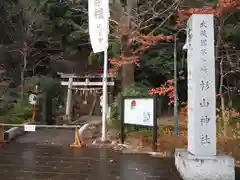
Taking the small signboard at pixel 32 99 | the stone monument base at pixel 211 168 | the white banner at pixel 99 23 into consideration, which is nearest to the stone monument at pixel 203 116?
the stone monument base at pixel 211 168

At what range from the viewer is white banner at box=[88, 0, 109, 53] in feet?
37.4

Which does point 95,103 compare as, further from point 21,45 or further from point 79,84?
point 21,45

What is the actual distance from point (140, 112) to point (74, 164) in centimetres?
299

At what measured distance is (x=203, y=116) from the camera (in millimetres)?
6758

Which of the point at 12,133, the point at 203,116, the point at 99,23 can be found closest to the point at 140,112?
the point at 99,23

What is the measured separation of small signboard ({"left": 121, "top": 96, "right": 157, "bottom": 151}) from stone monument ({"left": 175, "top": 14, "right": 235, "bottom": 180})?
303 cm

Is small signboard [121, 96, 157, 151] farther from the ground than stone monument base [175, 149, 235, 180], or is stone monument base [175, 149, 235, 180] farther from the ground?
small signboard [121, 96, 157, 151]

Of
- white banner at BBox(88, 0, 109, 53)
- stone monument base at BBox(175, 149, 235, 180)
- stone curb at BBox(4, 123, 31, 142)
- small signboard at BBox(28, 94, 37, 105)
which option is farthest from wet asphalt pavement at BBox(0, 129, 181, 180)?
small signboard at BBox(28, 94, 37, 105)

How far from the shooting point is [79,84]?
706 inches

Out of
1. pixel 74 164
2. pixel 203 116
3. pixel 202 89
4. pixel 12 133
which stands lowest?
pixel 74 164

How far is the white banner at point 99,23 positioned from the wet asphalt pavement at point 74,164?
11.8 feet

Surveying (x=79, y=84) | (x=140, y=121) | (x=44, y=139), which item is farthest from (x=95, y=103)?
(x=140, y=121)

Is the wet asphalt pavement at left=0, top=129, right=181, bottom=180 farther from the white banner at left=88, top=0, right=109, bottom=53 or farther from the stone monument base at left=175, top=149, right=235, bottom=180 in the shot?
the white banner at left=88, top=0, right=109, bottom=53

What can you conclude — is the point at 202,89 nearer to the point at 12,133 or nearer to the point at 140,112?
the point at 140,112
